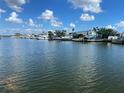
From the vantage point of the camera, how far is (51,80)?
2592 centimetres

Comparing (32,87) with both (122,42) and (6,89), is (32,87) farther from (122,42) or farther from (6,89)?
(122,42)

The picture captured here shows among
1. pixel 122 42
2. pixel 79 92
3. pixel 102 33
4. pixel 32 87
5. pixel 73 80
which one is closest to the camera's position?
pixel 79 92

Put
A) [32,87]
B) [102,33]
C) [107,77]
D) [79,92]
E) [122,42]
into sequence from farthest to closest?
[102,33] → [122,42] → [107,77] → [32,87] → [79,92]

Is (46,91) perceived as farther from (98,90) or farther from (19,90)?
(98,90)

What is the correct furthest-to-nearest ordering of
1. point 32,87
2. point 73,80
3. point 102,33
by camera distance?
point 102,33, point 73,80, point 32,87

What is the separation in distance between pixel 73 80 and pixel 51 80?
2697 mm

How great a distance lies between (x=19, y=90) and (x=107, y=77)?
11946 mm

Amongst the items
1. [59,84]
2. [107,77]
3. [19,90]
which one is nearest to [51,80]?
[59,84]

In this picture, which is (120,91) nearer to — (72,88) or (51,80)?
(72,88)

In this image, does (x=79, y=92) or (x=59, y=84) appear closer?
(x=79, y=92)

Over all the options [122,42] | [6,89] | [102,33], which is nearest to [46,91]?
[6,89]

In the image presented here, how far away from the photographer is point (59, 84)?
24203mm

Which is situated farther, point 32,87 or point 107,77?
point 107,77

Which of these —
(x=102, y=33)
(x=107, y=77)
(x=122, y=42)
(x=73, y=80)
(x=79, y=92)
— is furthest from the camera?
(x=102, y=33)
